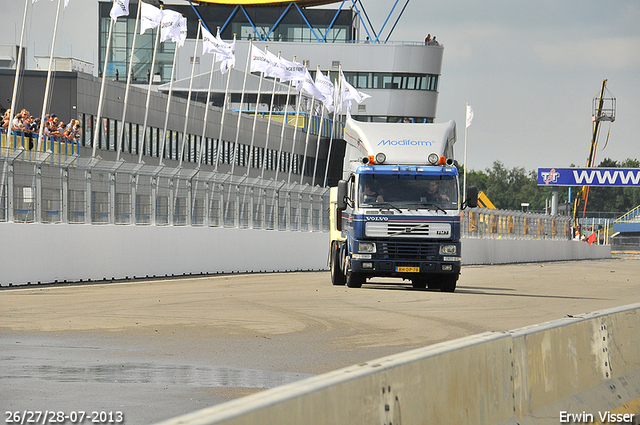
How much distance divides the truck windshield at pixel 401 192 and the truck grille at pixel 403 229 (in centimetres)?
37

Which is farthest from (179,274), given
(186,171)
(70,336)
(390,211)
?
(70,336)

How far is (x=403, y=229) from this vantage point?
21.4 meters

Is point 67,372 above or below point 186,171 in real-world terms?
below

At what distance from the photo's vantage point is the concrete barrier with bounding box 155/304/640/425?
4.03 metres

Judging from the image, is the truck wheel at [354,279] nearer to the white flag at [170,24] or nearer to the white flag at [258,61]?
the white flag at [170,24]

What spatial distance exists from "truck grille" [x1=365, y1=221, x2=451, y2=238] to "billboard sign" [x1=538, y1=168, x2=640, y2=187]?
68.4 metres

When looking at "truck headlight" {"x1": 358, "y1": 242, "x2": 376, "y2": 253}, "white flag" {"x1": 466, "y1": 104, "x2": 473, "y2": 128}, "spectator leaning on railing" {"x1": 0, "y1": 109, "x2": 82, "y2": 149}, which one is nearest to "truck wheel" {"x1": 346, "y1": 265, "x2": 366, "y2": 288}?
"truck headlight" {"x1": 358, "y1": 242, "x2": 376, "y2": 253}

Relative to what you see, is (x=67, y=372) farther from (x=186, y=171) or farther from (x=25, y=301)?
(x=186, y=171)

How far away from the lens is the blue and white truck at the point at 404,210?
21375 millimetres

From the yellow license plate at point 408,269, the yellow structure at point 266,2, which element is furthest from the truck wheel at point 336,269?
the yellow structure at point 266,2

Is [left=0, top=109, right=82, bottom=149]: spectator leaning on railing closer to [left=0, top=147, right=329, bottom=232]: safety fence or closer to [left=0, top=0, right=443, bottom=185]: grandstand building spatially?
A: [left=0, top=147, right=329, bottom=232]: safety fence

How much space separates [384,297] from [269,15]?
84364mm

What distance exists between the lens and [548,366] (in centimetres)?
680

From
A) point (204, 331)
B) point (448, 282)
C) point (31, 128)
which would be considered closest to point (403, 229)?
point (448, 282)
